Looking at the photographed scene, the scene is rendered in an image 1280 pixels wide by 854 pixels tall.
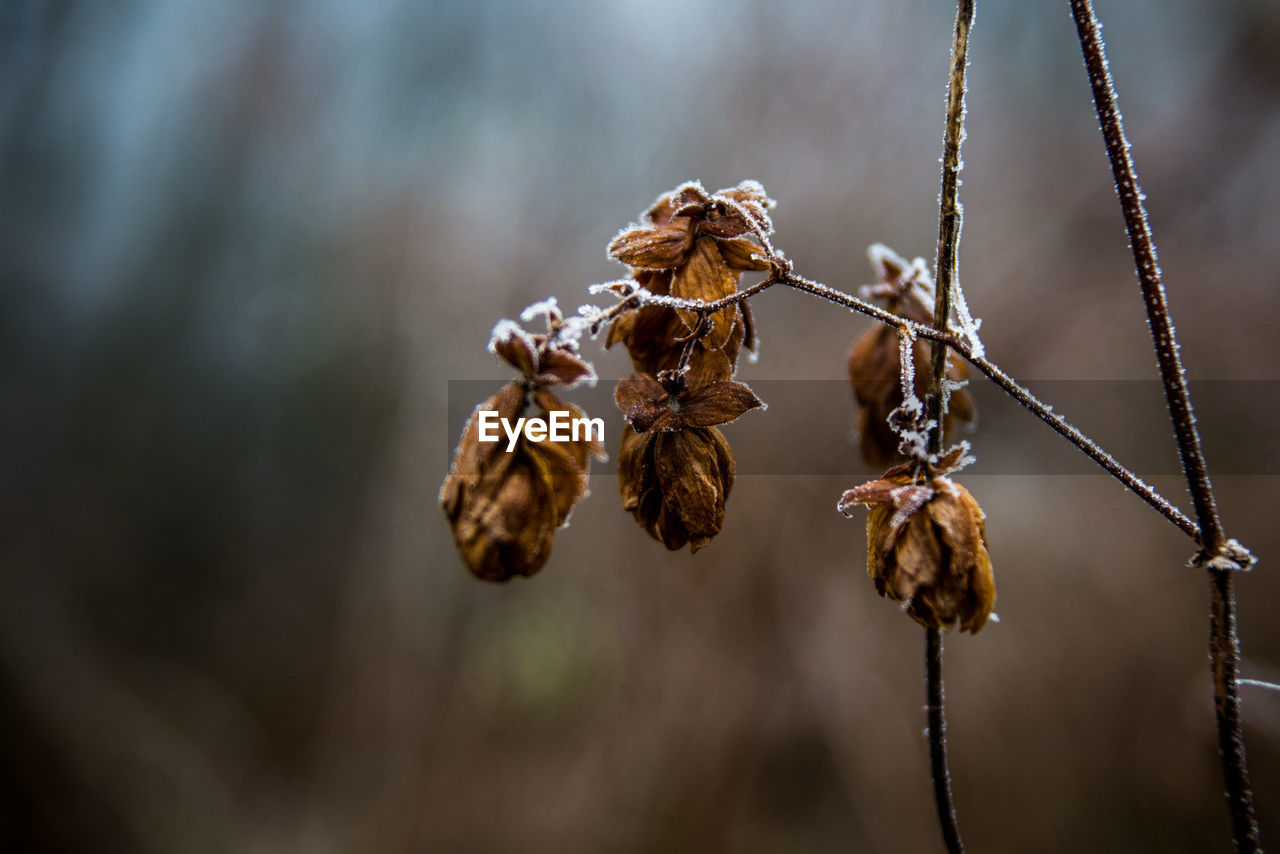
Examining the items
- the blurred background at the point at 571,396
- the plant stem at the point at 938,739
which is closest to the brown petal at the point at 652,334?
the plant stem at the point at 938,739

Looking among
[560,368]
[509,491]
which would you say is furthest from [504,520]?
[560,368]

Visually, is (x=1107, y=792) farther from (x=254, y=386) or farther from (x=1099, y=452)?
(x=254, y=386)

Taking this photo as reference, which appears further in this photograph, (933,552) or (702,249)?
(702,249)

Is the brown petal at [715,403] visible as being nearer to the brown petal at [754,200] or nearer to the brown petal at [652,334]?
the brown petal at [652,334]

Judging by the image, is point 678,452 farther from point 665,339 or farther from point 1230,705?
point 1230,705

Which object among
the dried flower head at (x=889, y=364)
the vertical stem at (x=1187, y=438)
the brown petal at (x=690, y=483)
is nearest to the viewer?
the vertical stem at (x=1187, y=438)
